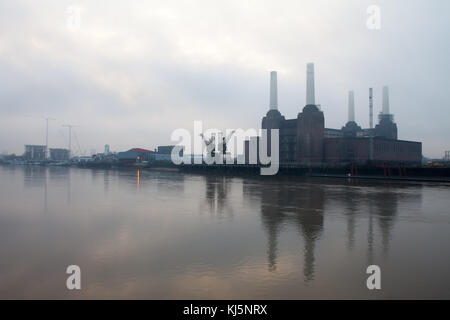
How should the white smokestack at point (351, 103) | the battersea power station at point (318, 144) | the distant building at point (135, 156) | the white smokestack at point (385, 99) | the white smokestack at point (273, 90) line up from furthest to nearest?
1. the distant building at point (135, 156)
2. the white smokestack at point (385, 99)
3. the white smokestack at point (351, 103)
4. the white smokestack at point (273, 90)
5. the battersea power station at point (318, 144)

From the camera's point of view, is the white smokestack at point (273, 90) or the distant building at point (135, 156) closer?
the white smokestack at point (273, 90)

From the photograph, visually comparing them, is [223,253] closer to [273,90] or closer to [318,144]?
[318,144]

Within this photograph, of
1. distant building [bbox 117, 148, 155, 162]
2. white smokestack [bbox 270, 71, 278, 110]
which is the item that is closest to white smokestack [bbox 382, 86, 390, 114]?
white smokestack [bbox 270, 71, 278, 110]

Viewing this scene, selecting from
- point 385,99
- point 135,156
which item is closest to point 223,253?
point 385,99

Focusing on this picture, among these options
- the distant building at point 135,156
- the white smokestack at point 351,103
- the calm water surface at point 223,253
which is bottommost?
the calm water surface at point 223,253

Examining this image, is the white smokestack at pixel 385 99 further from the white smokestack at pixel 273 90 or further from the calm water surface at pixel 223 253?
the calm water surface at pixel 223 253

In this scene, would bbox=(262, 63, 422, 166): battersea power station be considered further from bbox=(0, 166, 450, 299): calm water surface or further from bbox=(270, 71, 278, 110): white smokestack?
bbox=(0, 166, 450, 299): calm water surface

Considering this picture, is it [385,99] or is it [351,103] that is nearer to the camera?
[385,99]

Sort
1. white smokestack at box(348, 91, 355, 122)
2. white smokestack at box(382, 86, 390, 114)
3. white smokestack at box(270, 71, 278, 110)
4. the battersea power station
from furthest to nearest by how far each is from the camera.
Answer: white smokestack at box(382, 86, 390, 114) → white smokestack at box(348, 91, 355, 122) → white smokestack at box(270, 71, 278, 110) → the battersea power station

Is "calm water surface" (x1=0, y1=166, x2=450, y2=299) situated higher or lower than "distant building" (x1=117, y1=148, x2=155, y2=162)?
lower

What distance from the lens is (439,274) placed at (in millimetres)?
8367

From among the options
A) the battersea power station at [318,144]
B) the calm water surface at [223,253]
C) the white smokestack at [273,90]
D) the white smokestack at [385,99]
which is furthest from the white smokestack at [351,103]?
the calm water surface at [223,253]

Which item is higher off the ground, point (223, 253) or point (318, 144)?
point (318, 144)

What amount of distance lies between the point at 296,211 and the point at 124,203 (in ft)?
38.2
